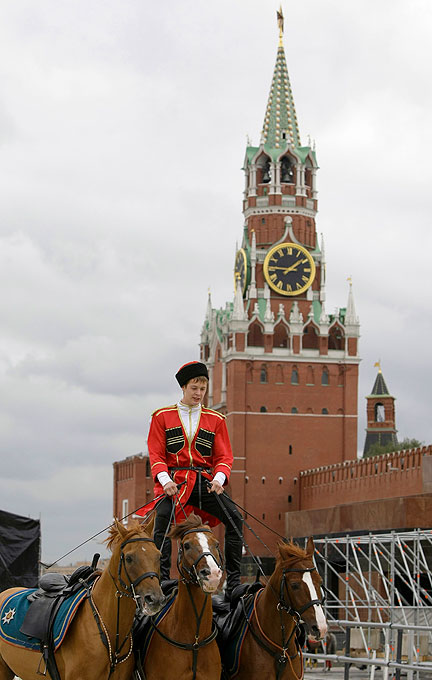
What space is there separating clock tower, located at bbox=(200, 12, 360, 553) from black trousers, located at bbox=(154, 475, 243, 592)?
60872mm

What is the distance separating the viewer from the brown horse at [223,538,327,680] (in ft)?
29.3

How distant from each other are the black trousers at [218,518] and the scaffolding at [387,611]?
1.40 m

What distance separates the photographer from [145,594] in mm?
7926

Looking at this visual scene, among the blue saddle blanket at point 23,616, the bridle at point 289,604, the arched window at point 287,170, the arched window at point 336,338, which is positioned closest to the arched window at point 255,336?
the arched window at point 336,338

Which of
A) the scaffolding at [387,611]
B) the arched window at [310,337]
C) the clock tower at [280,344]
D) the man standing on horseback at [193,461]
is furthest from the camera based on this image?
the arched window at [310,337]

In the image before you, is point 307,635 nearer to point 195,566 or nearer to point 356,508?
point 195,566

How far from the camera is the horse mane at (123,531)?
8.30m

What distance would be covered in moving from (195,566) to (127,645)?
74 centimetres

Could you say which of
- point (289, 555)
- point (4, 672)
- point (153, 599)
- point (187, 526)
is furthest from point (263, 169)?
point (153, 599)

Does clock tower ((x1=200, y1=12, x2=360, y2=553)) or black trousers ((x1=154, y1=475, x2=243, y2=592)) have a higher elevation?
clock tower ((x1=200, y1=12, x2=360, y2=553))

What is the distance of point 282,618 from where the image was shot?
29.8ft

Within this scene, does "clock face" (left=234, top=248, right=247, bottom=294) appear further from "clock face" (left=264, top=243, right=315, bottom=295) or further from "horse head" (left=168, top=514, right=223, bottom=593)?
"horse head" (left=168, top=514, right=223, bottom=593)

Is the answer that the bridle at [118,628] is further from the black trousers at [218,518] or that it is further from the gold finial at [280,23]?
the gold finial at [280,23]

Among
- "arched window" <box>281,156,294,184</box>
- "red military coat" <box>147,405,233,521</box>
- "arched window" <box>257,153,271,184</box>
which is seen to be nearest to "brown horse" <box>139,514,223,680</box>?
"red military coat" <box>147,405,233,521</box>
